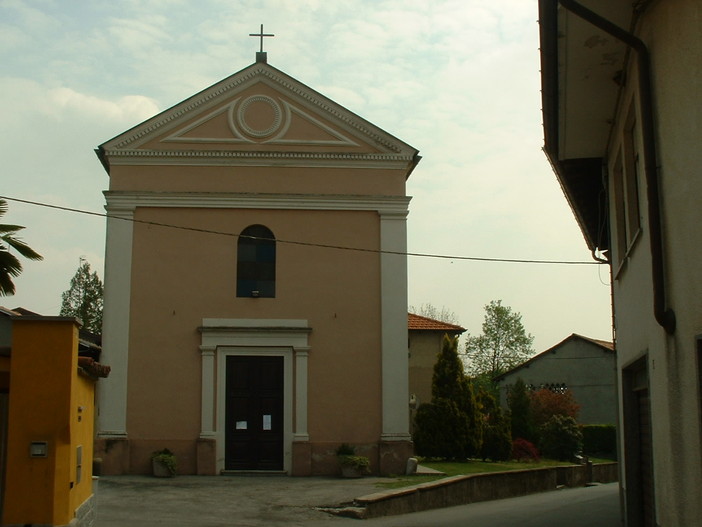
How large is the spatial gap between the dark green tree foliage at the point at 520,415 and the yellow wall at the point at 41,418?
26.4 m

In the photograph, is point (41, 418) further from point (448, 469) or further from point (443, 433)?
point (443, 433)

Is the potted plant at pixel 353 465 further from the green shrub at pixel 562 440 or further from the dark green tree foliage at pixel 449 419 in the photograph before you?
the green shrub at pixel 562 440

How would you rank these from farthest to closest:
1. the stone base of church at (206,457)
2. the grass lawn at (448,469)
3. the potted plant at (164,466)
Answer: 1. the stone base of church at (206,457)
2. the potted plant at (164,466)
3. the grass lawn at (448,469)

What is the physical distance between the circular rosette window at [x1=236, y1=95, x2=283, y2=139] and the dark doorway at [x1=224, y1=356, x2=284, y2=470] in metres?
5.74

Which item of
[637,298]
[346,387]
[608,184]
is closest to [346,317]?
[346,387]

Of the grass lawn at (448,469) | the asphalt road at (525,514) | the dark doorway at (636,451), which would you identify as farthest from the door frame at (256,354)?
the dark doorway at (636,451)

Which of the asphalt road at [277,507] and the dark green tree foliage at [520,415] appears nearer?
the asphalt road at [277,507]

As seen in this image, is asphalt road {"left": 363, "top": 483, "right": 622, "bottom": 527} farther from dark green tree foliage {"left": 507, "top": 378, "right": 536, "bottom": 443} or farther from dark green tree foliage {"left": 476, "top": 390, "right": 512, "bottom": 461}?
dark green tree foliage {"left": 507, "top": 378, "right": 536, "bottom": 443}

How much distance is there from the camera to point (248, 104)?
22.8 m

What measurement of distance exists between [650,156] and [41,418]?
6.34m

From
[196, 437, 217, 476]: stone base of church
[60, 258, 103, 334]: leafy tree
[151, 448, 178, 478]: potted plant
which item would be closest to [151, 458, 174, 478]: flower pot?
[151, 448, 178, 478]: potted plant

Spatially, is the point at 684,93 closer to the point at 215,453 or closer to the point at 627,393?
the point at 627,393

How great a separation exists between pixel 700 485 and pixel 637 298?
3.36 meters

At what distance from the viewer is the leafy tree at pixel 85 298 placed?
59.0 meters
